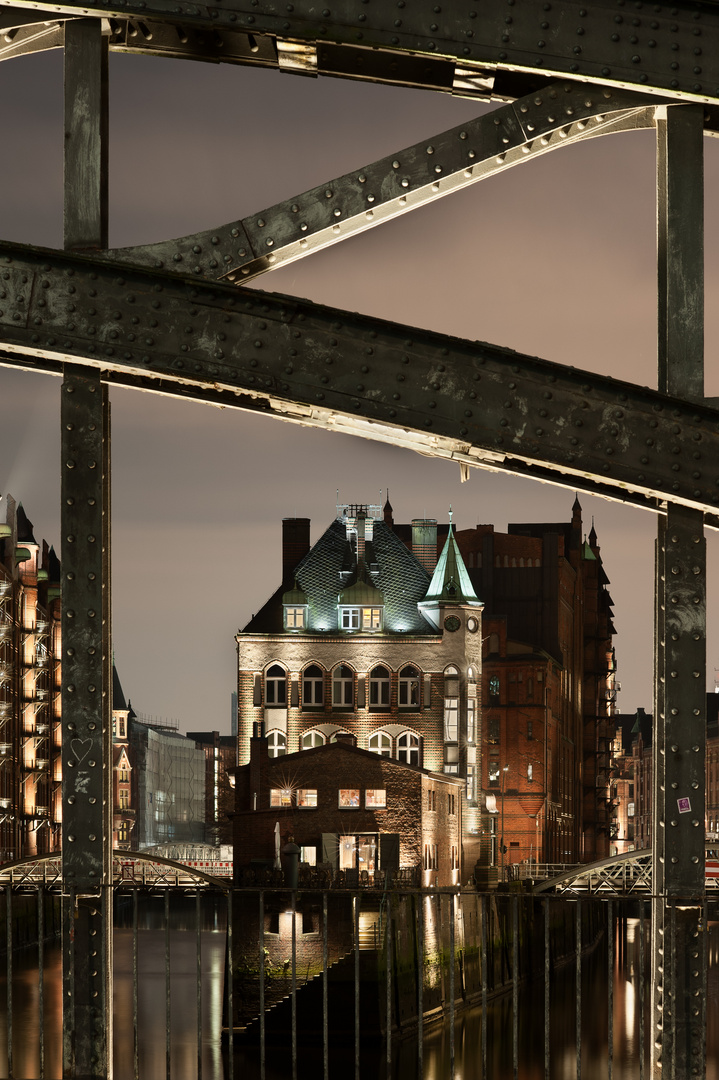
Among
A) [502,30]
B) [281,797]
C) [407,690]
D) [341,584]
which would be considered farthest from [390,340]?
[341,584]

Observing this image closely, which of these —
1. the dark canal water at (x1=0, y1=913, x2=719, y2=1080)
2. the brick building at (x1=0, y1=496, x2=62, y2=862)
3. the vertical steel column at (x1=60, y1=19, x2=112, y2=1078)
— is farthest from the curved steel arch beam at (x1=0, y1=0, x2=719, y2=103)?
the brick building at (x1=0, y1=496, x2=62, y2=862)

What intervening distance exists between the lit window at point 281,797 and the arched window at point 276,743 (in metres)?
7.58

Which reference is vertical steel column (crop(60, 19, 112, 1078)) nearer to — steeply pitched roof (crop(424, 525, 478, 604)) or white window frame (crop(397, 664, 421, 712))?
white window frame (crop(397, 664, 421, 712))

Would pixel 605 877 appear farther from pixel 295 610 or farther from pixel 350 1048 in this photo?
pixel 295 610

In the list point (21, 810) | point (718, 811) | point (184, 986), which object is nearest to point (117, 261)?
point (184, 986)

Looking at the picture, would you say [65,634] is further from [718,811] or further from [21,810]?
Result: [718,811]

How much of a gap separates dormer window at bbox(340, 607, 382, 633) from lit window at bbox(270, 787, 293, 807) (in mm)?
10171

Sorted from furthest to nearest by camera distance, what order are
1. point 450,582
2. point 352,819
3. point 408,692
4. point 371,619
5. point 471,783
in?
point 450,582 < point 371,619 < point 408,692 < point 471,783 < point 352,819

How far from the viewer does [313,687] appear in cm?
5203

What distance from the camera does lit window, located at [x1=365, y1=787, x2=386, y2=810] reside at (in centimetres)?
4019

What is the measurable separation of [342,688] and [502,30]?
47.2 meters

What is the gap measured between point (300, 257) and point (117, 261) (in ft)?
2.40

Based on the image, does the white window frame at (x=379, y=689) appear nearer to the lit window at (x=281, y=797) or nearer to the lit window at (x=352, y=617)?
the lit window at (x=352, y=617)

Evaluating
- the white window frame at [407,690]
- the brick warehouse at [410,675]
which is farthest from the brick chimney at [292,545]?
the white window frame at [407,690]
